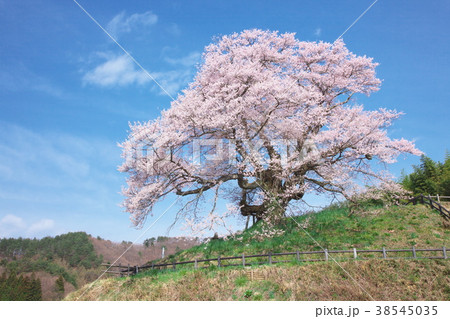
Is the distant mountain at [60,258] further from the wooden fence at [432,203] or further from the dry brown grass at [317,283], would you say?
the dry brown grass at [317,283]

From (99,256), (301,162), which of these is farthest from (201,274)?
(99,256)

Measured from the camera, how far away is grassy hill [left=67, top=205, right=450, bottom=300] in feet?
43.2

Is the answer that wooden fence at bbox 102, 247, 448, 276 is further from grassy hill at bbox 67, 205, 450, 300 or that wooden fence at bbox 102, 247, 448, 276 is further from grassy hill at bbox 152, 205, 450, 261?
grassy hill at bbox 152, 205, 450, 261

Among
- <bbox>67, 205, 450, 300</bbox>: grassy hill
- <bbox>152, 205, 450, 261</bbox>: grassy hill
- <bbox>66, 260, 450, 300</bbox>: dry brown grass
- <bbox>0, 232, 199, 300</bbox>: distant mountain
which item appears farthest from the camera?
<bbox>0, 232, 199, 300</bbox>: distant mountain

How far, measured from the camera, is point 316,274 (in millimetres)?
14250

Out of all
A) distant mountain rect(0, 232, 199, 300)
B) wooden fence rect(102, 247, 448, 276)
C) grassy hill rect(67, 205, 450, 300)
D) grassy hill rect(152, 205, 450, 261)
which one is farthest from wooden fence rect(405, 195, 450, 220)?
distant mountain rect(0, 232, 199, 300)

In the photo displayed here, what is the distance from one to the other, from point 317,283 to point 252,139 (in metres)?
10.5

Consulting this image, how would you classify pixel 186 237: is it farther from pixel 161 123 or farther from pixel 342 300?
pixel 342 300

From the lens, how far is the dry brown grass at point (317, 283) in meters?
12.9

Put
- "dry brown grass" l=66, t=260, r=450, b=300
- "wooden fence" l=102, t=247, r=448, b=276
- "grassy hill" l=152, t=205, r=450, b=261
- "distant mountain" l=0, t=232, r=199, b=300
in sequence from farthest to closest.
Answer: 1. "distant mountain" l=0, t=232, r=199, b=300
2. "grassy hill" l=152, t=205, r=450, b=261
3. "wooden fence" l=102, t=247, r=448, b=276
4. "dry brown grass" l=66, t=260, r=450, b=300

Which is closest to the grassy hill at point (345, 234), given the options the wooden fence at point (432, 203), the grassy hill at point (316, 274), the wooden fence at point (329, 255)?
the grassy hill at point (316, 274)

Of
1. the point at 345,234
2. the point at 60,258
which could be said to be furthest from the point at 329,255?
the point at 60,258

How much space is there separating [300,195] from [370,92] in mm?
9357

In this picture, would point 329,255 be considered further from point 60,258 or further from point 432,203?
point 60,258
